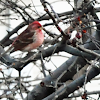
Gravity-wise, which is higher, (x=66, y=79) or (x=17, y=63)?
(x=17, y=63)

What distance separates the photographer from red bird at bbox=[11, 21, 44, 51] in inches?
133

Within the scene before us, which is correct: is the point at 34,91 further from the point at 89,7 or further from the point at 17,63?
the point at 89,7

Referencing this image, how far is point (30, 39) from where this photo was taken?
3559 millimetres

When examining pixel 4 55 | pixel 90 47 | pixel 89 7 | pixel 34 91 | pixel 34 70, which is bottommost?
pixel 34 70

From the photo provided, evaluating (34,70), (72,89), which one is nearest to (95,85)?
(34,70)

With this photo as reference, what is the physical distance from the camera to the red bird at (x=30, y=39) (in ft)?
11.1

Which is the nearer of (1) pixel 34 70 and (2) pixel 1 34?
(1) pixel 34 70

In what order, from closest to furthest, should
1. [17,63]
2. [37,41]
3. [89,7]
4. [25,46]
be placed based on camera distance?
1. [17,63]
2. [89,7]
3. [37,41]
4. [25,46]

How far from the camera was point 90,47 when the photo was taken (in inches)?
118

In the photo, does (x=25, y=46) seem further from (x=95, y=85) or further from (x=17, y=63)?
(x=95, y=85)

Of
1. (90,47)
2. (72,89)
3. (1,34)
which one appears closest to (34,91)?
(72,89)

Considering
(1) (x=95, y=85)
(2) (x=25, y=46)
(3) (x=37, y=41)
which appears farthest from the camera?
(1) (x=95, y=85)

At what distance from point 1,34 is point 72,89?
5411 mm

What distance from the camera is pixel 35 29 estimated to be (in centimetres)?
360
